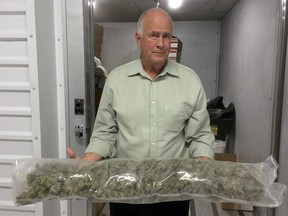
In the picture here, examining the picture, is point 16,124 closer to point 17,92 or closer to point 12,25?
point 17,92

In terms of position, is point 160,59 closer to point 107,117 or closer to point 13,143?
point 107,117

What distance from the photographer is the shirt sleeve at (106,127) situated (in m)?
1.33

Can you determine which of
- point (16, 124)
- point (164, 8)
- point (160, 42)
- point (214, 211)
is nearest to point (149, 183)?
point (160, 42)

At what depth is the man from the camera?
1.24 m

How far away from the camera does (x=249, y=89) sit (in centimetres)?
260

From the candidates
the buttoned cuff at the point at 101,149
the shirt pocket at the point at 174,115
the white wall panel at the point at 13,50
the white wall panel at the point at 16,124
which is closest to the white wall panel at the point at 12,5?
the white wall panel at the point at 13,50

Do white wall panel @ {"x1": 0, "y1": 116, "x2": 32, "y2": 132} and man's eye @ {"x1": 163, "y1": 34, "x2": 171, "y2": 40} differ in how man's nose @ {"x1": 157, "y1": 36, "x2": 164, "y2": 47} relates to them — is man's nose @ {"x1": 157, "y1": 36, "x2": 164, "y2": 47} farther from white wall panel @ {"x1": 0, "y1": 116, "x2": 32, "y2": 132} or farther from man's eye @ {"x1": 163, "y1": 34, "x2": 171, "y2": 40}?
white wall panel @ {"x1": 0, "y1": 116, "x2": 32, "y2": 132}

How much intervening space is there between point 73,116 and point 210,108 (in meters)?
2.22

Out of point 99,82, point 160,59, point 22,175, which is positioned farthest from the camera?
point 99,82

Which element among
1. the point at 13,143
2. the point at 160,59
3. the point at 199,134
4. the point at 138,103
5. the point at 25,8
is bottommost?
the point at 13,143

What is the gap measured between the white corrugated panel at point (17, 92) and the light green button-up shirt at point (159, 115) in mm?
462

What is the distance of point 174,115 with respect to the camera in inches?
49.3

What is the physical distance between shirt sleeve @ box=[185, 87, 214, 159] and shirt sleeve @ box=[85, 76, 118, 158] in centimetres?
37

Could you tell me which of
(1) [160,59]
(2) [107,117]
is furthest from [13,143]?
(1) [160,59]
